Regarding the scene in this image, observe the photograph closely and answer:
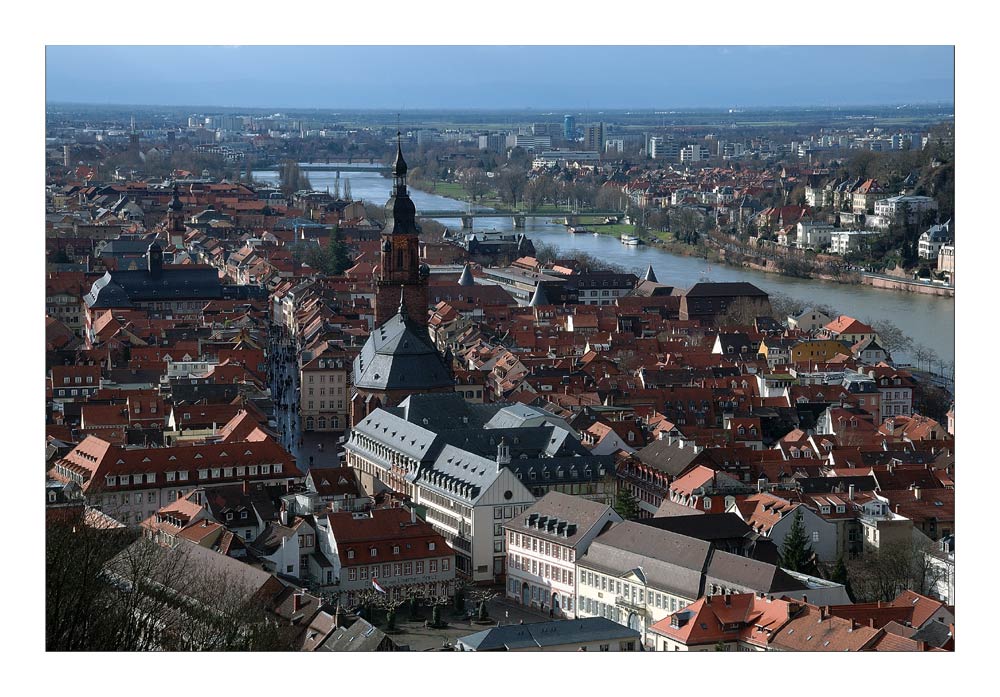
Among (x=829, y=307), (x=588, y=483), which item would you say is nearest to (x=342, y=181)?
(x=829, y=307)

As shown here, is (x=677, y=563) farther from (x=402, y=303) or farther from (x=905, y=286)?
(x=905, y=286)

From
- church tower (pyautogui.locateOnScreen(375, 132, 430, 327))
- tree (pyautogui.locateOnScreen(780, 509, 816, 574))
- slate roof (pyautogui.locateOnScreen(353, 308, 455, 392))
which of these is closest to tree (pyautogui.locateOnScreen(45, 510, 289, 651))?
tree (pyautogui.locateOnScreen(780, 509, 816, 574))

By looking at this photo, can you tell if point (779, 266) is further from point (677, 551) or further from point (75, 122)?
point (75, 122)

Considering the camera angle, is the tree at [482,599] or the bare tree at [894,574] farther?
the tree at [482,599]

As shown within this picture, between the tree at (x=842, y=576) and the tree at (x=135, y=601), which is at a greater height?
the tree at (x=135, y=601)

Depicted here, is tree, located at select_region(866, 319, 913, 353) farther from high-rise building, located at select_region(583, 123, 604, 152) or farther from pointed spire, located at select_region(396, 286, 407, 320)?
high-rise building, located at select_region(583, 123, 604, 152)

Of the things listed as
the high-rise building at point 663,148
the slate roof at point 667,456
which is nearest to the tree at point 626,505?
the slate roof at point 667,456

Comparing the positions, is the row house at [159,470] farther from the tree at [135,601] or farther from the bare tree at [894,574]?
the bare tree at [894,574]
